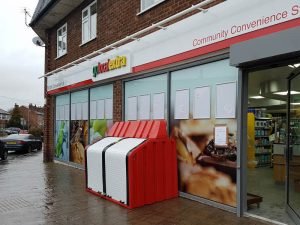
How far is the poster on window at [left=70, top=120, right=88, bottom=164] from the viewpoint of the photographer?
41.0 ft

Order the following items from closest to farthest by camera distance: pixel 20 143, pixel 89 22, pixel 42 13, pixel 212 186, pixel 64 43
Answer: pixel 212 186 → pixel 89 22 → pixel 42 13 → pixel 64 43 → pixel 20 143

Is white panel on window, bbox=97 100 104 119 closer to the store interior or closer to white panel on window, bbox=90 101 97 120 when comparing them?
white panel on window, bbox=90 101 97 120

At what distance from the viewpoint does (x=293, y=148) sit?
5820 mm

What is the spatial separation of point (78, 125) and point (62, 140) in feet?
5.88

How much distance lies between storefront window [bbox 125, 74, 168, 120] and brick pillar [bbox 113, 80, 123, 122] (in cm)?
23

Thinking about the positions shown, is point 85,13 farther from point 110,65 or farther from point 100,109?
point 100,109

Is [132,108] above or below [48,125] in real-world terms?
above

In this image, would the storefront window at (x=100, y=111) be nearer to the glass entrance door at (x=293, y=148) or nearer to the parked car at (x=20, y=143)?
the glass entrance door at (x=293, y=148)

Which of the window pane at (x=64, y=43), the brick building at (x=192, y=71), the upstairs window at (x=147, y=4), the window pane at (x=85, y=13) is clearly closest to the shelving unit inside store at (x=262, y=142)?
the brick building at (x=192, y=71)

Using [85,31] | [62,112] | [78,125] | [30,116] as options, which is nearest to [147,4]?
[85,31]

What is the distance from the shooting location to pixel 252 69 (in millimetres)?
6039

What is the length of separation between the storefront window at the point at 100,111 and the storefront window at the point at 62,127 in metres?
2.36

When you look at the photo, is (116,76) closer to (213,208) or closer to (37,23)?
(213,208)

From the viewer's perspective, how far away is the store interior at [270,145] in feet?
19.0
